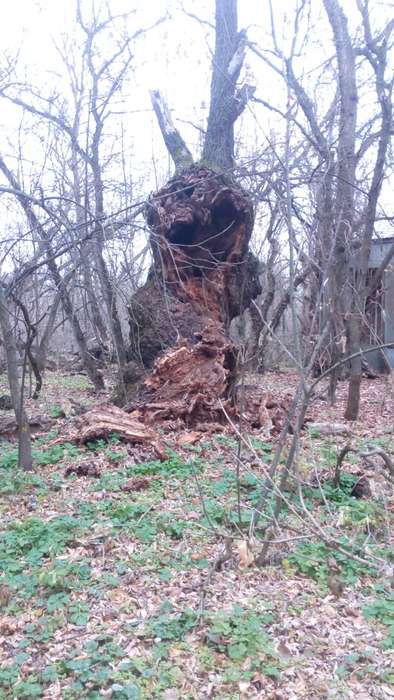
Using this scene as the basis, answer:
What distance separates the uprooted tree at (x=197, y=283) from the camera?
24.5 feet

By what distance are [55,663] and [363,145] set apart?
8695 mm

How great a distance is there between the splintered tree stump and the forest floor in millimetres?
1708

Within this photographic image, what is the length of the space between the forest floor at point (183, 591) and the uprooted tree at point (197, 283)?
1.73 meters

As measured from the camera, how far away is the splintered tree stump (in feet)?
24.3

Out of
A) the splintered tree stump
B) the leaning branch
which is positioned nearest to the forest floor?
the splintered tree stump

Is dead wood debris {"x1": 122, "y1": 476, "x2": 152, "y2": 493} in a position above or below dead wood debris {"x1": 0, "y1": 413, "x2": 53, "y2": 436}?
below

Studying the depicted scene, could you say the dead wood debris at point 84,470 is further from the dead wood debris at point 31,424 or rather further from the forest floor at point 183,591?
the dead wood debris at point 31,424

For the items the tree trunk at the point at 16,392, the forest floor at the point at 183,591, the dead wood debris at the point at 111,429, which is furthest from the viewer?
the dead wood debris at the point at 111,429

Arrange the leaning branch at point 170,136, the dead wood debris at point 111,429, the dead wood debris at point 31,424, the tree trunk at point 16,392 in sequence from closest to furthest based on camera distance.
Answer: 1. the tree trunk at point 16,392
2. the dead wood debris at point 111,429
3. the dead wood debris at point 31,424
4. the leaning branch at point 170,136

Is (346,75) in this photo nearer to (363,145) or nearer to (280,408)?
(363,145)

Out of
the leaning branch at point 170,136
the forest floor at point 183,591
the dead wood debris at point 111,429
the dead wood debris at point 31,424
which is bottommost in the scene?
the forest floor at point 183,591

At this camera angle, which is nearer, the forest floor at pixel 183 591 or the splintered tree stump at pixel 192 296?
the forest floor at pixel 183 591

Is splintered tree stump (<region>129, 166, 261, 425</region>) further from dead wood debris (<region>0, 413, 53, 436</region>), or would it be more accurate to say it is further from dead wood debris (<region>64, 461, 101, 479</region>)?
dead wood debris (<region>64, 461, 101, 479</region>)

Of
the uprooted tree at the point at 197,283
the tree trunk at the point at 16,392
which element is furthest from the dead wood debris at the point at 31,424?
the tree trunk at the point at 16,392
